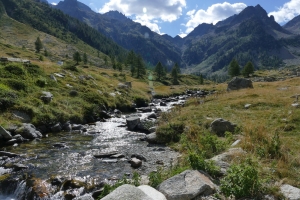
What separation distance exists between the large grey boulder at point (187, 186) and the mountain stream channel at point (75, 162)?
3201 millimetres

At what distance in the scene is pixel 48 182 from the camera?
12.9m

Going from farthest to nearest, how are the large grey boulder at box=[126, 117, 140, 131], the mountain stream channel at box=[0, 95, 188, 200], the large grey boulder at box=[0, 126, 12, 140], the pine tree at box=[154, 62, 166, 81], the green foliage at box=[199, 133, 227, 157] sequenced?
Answer: the pine tree at box=[154, 62, 166, 81], the large grey boulder at box=[126, 117, 140, 131], the large grey boulder at box=[0, 126, 12, 140], the green foliage at box=[199, 133, 227, 157], the mountain stream channel at box=[0, 95, 188, 200]

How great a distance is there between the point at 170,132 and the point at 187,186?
39.2 feet

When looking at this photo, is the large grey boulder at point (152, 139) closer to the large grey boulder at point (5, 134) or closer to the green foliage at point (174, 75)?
the large grey boulder at point (5, 134)

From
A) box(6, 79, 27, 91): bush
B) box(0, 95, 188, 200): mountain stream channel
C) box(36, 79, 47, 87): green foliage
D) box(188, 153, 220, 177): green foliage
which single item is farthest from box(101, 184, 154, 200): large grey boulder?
box(36, 79, 47, 87): green foliage

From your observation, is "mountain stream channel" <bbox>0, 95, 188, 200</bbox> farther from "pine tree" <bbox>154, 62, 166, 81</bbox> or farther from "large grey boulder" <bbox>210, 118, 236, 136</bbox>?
"pine tree" <bbox>154, 62, 166, 81</bbox>

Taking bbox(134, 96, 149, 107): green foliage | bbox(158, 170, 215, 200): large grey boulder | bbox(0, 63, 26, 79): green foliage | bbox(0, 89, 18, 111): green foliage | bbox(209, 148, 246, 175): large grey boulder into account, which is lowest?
bbox(158, 170, 215, 200): large grey boulder

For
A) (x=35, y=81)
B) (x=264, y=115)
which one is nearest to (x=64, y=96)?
(x=35, y=81)

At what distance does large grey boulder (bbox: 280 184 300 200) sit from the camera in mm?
7398

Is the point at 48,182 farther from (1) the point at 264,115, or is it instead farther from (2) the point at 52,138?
(1) the point at 264,115

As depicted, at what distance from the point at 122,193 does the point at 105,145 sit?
532 inches

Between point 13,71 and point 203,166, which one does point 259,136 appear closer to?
point 203,166

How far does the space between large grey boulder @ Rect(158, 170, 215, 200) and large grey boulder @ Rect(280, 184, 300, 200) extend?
2302 mm

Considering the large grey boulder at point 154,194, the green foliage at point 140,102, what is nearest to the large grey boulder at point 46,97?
the green foliage at point 140,102
